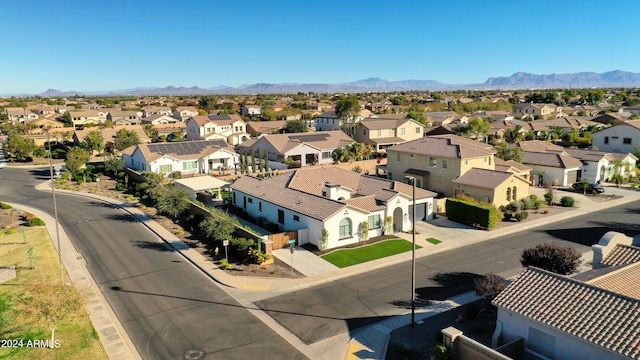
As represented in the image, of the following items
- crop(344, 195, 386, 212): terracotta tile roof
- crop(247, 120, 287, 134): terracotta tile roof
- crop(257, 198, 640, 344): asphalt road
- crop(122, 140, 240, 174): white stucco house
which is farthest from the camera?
crop(247, 120, 287, 134): terracotta tile roof

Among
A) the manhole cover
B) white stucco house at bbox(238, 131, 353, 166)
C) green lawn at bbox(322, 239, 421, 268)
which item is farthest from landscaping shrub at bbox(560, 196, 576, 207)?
the manhole cover

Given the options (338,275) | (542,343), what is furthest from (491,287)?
(338,275)

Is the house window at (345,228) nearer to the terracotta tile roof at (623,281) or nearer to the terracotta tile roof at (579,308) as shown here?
the terracotta tile roof at (579,308)

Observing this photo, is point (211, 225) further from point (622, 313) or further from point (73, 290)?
point (622, 313)

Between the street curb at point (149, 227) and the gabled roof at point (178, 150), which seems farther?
the gabled roof at point (178, 150)

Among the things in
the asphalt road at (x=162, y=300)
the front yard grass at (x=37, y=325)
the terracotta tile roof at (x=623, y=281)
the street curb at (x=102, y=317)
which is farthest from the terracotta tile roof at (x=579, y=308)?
the front yard grass at (x=37, y=325)

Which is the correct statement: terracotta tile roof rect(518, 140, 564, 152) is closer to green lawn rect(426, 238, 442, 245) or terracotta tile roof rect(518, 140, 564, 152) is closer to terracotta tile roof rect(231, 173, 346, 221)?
green lawn rect(426, 238, 442, 245)

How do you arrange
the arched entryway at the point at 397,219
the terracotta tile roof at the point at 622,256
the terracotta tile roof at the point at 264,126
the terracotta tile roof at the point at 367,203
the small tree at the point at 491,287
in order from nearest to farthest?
the terracotta tile roof at the point at 622,256 < the small tree at the point at 491,287 < the terracotta tile roof at the point at 367,203 < the arched entryway at the point at 397,219 < the terracotta tile roof at the point at 264,126
